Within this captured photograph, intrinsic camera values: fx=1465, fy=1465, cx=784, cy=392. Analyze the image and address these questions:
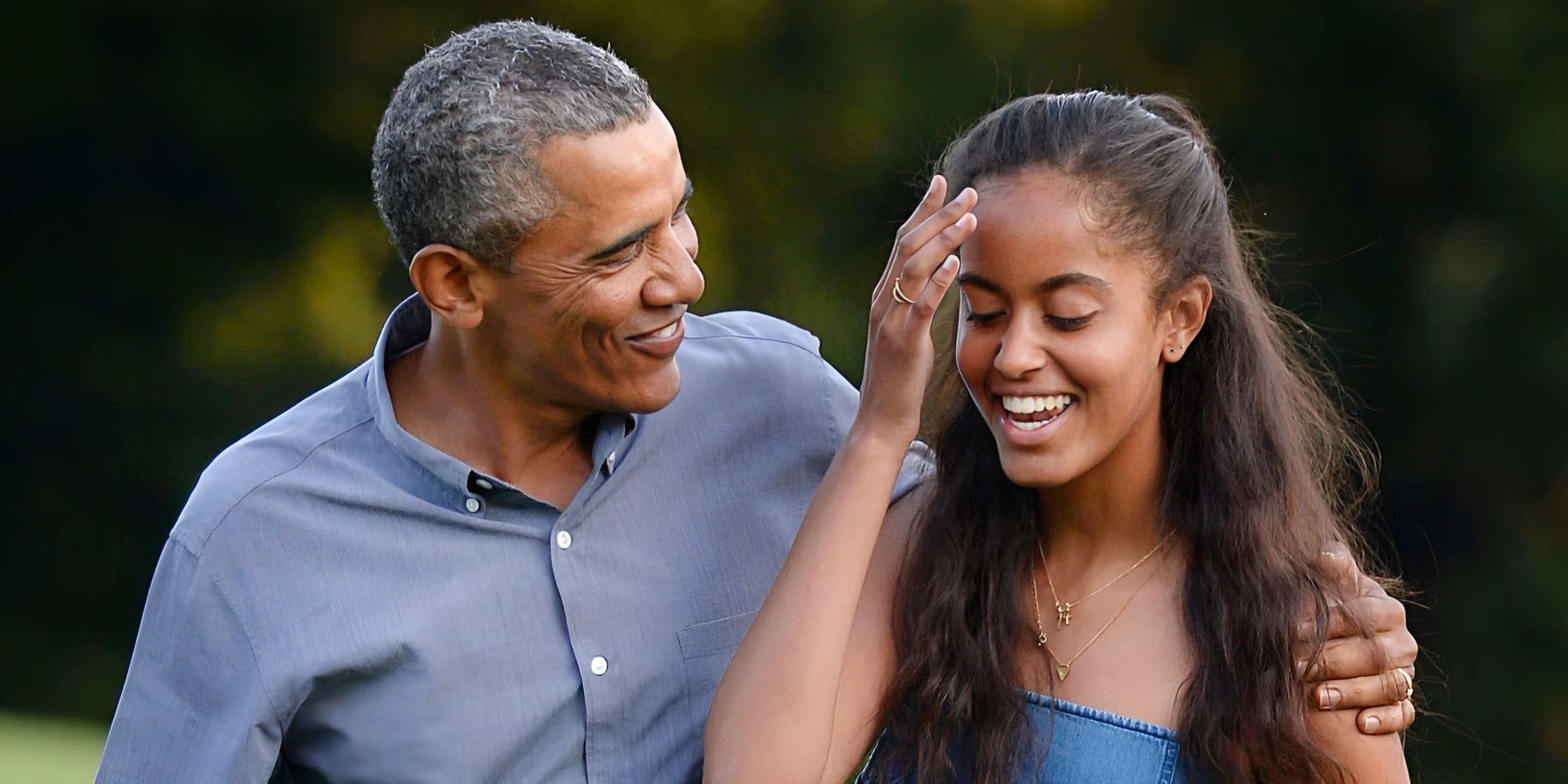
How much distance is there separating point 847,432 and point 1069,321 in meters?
0.49

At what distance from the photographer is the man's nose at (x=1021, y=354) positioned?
1.77m

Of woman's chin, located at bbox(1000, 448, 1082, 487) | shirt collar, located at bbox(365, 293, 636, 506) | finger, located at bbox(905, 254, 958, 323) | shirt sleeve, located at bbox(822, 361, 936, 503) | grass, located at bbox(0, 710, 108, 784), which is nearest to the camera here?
finger, located at bbox(905, 254, 958, 323)

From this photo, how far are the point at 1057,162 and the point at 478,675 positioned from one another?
99 cm

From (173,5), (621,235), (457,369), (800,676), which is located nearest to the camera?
(800,676)

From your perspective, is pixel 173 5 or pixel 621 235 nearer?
→ pixel 621 235

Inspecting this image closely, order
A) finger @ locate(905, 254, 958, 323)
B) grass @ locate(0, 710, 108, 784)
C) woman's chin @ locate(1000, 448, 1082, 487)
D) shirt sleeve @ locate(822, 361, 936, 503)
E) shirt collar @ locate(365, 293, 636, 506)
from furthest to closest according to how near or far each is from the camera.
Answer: grass @ locate(0, 710, 108, 784) < shirt sleeve @ locate(822, 361, 936, 503) < shirt collar @ locate(365, 293, 636, 506) < woman's chin @ locate(1000, 448, 1082, 487) < finger @ locate(905, 254, 958, 323)

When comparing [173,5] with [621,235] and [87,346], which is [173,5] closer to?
[87,346]

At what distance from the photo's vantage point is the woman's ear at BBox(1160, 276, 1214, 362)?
1889 mm

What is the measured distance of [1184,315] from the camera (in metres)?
1.91

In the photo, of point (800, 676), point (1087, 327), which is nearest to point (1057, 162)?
point (1087, 327)

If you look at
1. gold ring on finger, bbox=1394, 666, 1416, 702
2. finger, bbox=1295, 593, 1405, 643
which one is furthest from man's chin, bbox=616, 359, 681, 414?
gold ring on finger, bbox=1394, 666, 1416, 702

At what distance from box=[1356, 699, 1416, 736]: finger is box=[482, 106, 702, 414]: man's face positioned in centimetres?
96

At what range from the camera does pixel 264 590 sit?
1.85 m

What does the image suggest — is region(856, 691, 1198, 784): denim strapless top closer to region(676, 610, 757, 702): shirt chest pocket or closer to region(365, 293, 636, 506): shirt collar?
region(676, 610, 757, 702): shirt chest pocket
